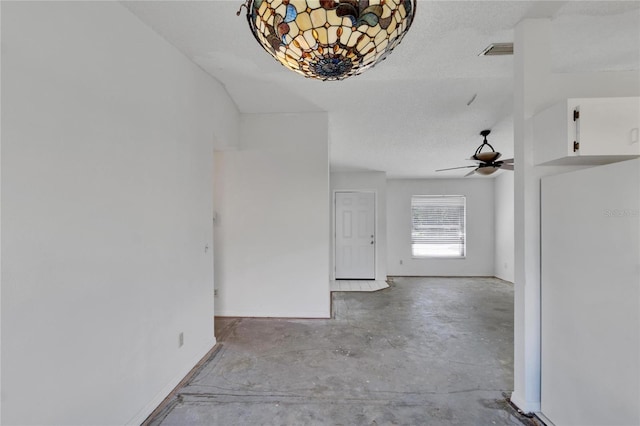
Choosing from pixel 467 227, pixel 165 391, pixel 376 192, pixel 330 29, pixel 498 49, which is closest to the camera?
pixel 330 29

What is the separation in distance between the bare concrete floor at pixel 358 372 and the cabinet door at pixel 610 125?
163 cm

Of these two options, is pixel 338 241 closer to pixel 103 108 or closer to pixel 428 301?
pixel 428 301

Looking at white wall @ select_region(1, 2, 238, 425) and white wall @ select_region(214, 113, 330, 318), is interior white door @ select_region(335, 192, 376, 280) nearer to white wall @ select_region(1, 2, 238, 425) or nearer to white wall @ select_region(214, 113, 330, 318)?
white wall @ select_region(214, 113, 330, 318)

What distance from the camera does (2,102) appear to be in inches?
38.6

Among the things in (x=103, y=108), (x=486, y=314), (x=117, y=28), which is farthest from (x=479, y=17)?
(x=486, y=314)

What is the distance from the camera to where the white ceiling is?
161 centimetres

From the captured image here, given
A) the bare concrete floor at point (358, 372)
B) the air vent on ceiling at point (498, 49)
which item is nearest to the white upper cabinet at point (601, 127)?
the air vent on ceiling at point (498, 49)

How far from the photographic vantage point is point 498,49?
1.95 m

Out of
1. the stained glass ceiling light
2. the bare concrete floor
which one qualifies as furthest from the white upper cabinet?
the bare concrete floor

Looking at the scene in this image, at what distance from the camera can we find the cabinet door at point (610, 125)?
4.36ft

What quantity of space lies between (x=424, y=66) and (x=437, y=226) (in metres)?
4.46

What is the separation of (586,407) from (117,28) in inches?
122

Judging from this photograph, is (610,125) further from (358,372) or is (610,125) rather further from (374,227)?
(374,227)

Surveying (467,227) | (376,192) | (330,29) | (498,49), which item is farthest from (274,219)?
(467,227)
